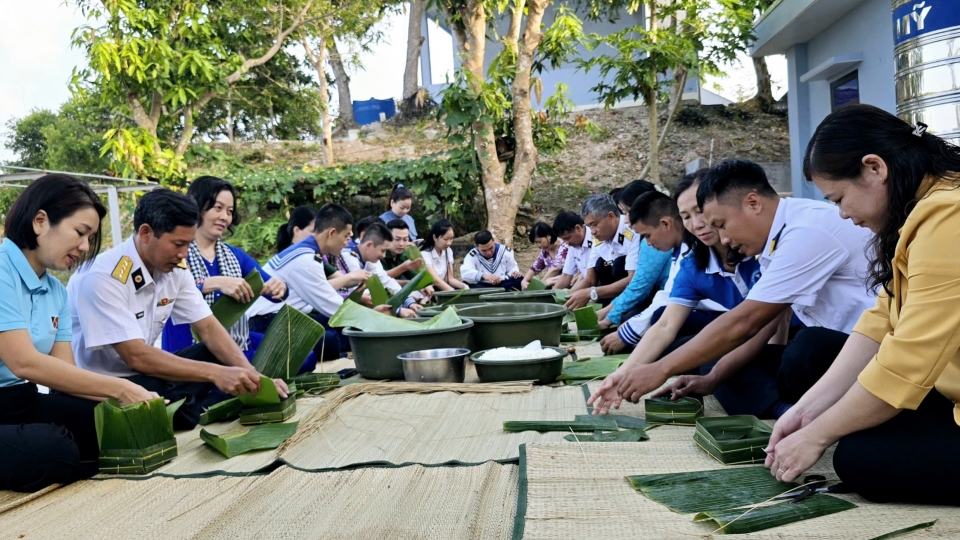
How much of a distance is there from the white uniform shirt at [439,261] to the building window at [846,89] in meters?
4.28

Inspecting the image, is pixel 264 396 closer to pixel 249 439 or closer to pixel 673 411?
pixel 249 439

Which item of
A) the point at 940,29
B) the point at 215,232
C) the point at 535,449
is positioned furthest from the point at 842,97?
the point at 535,449

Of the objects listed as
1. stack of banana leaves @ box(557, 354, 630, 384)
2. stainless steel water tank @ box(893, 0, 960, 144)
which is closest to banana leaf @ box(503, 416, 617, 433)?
stack of banana leaves @ box(557, 354, 630, 384)

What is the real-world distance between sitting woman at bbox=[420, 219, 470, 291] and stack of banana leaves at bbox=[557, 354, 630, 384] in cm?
425

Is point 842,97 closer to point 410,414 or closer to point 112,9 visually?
point 410,414

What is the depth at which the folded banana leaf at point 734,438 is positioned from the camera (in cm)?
212

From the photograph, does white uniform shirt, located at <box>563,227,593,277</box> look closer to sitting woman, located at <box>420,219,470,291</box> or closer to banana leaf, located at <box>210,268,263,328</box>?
sitting woman, located at <box>420,219,470,291</box>

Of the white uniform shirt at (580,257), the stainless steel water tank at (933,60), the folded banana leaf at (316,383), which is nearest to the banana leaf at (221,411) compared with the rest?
the folded banana leaf at (316,383)

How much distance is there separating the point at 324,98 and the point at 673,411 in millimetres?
12726

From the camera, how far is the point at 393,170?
1112 centimetres

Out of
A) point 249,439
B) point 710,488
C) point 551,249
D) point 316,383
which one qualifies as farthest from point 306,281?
point 551,249

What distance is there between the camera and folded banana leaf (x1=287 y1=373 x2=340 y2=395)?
369cm

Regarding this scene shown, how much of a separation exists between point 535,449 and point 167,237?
5.41ft

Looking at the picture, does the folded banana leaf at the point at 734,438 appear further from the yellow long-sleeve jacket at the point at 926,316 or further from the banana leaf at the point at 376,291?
the banana leaf at the point at 376,291
